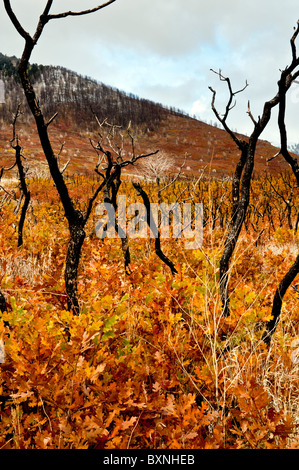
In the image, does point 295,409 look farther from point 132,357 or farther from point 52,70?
point 52,70

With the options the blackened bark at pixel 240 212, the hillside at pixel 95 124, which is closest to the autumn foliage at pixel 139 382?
the blackened bark at pixel 240 212

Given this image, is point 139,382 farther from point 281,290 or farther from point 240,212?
point 240,212

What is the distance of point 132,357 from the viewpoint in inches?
73.8

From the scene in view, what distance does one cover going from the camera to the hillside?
156ft

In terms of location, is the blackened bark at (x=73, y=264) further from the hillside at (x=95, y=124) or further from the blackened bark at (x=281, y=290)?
the hillside at (x=95, y=124)

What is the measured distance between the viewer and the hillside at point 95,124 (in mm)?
47688

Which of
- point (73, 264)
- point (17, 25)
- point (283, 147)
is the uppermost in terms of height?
point (17, 25)

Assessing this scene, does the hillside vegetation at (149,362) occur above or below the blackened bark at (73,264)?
below

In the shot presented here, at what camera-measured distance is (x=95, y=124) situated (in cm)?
6956

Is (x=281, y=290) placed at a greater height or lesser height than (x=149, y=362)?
greater

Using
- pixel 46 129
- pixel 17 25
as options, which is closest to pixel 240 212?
pixel 46 129

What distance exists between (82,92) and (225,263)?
106370 millimetres

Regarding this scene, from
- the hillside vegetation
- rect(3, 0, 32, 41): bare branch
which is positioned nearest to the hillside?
rect(3, 0, 32, 41): bare branch
